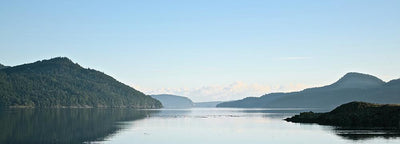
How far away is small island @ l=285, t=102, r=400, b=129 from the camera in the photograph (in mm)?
125119

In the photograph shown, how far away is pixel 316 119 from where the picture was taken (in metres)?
149

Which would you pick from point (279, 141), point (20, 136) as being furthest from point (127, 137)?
point (279, 141)

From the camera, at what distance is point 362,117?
13200cm

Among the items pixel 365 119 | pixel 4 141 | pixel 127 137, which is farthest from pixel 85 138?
pixel 365 119

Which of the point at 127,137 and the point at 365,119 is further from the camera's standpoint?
the point at 365,119

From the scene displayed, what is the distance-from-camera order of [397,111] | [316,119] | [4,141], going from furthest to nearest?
1. [316,119]
2. [397,111]
3. [4,141]

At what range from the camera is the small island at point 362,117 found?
125m

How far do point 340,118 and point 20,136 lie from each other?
86.9 m

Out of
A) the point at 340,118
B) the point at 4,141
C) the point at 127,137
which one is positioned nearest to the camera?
the point at 4,141

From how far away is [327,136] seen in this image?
9306 centimetres

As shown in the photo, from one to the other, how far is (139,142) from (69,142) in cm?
1119

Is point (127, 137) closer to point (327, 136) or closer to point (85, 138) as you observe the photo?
point (85, 138)

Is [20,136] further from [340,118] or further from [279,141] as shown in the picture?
[340,118]

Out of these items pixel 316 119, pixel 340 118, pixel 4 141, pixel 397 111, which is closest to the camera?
pixel 4 141
